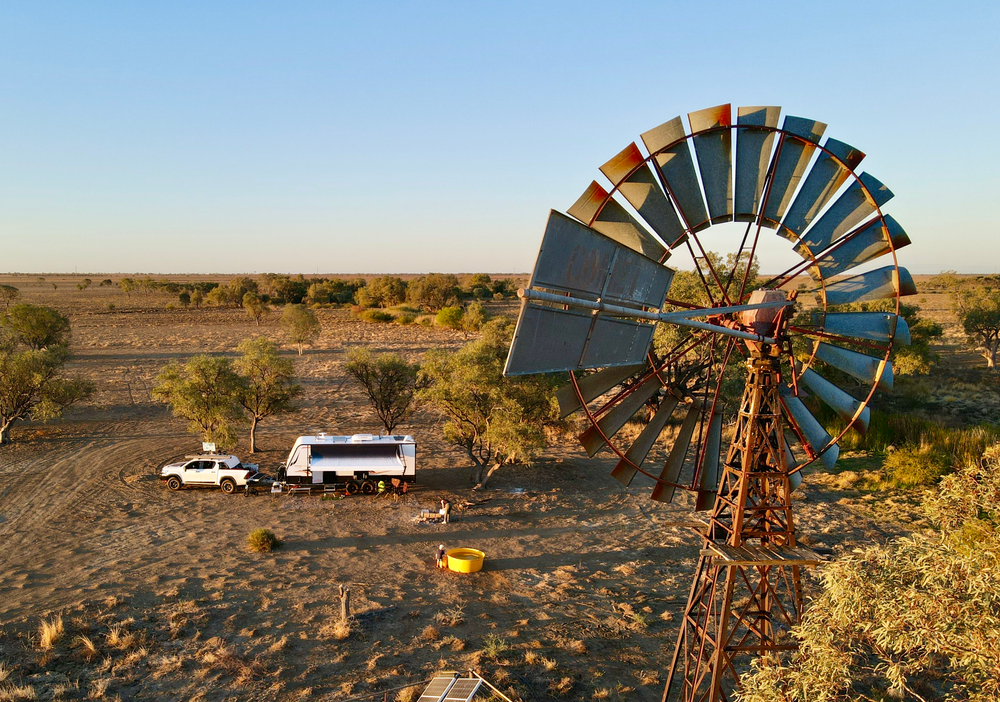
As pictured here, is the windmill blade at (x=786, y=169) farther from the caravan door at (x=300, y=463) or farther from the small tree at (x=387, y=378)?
the small tree at (x=387, y=378)

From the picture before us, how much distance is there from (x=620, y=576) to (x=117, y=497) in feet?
53.8

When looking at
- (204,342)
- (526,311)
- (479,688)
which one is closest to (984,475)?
(526,311)

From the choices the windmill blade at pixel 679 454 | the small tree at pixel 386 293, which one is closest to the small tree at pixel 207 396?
the windmill blade at pixel 679 454

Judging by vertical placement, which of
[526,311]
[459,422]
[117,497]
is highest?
[526,311]

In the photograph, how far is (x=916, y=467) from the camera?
21391 mm

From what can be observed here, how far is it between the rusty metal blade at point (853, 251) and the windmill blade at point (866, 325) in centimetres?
63

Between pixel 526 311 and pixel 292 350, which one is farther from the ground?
pixel 526 311

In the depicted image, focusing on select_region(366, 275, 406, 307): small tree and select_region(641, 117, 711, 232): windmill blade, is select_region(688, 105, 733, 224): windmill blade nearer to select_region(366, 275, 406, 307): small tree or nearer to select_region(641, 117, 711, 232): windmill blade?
select_region(641, 117, 711, 232): windmill blade

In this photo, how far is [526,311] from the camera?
528 centimetres

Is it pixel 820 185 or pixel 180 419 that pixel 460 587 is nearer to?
pixel 820 185

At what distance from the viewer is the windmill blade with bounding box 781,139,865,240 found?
7.04 m

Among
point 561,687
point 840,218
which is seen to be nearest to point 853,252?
point 840,218

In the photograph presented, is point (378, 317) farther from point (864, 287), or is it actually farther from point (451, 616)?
point (864, 287)

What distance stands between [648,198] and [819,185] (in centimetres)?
217
